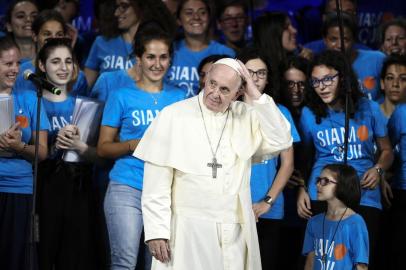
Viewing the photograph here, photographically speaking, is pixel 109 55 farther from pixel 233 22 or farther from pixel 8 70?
pixel 8 70

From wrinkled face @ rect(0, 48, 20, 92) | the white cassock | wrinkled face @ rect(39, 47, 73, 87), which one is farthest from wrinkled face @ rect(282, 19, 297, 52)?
the white cassock

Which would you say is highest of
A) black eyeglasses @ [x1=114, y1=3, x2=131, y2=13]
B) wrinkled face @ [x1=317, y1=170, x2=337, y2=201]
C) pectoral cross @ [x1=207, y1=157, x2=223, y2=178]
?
black eyeglasses @ [x1=114, y1=3, x2=131, y2=13]

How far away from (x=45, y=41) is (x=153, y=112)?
127 centimetres

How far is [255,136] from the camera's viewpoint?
531 cm

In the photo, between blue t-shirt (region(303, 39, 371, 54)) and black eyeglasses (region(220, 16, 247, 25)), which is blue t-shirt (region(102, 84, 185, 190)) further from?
blue t-shirt (region(303, 39, 371, 54))

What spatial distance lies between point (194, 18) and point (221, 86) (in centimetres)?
247

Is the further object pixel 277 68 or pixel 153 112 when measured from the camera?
pixel 277 68

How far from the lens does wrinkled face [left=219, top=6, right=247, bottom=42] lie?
796 cm

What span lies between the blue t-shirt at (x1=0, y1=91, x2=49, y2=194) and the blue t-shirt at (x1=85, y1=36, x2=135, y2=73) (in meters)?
1.14

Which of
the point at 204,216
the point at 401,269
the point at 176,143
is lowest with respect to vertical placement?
the point at 401,269

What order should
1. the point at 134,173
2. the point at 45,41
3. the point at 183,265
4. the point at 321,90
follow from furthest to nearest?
the point at 45,41, the point at 321,90, the point at 134,173, the point at 183,265

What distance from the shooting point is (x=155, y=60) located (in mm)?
6285

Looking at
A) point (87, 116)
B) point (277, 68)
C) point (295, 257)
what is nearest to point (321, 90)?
point (277, 68)

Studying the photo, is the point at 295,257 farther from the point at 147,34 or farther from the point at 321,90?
the point at 147,34
